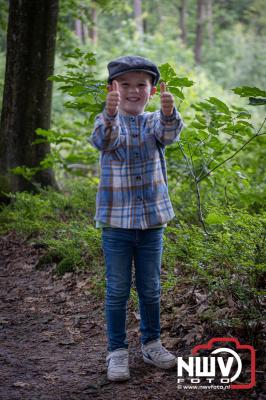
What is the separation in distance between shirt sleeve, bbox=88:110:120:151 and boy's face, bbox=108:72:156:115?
0.20m

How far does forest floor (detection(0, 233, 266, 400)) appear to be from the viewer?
3.29 metres

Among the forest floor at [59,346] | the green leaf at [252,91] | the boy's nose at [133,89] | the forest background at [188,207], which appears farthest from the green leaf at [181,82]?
the forest floor at [59,346]

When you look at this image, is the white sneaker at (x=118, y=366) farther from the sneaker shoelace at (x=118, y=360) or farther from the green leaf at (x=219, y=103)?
the green leaf at (x=219, y=103)

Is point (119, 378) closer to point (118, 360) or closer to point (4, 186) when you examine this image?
point (118, 360)

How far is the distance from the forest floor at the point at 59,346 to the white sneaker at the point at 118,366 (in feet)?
0.17

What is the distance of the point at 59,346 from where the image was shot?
424 centimetres

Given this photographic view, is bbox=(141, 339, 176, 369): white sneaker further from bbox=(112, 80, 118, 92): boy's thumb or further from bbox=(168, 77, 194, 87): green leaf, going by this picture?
bbox=(168, 77, 194, 87): green leaf

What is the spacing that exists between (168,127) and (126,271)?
98 cm

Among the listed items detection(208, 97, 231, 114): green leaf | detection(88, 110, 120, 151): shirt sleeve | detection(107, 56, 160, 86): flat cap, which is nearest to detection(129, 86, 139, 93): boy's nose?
detection(107, 56, 160, 86): flat cap

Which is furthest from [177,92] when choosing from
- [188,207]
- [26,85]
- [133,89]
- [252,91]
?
[26,85]

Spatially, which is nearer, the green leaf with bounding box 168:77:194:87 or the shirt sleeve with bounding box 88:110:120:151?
the shirt sleeve with bounding box 88:110:120:151

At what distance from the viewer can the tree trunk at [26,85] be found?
8.22m

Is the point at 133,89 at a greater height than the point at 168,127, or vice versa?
the point at 133,89

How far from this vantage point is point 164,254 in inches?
194
